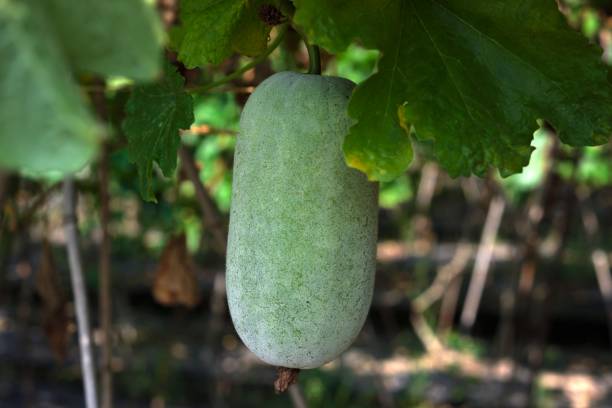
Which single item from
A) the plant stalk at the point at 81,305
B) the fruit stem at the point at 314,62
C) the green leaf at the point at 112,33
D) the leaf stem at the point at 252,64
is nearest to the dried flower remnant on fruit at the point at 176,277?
the plant stalk at the point at 81,305

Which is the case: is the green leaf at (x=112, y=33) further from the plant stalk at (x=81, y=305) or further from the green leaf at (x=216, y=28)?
the plant stalk at (x=81, y=305)

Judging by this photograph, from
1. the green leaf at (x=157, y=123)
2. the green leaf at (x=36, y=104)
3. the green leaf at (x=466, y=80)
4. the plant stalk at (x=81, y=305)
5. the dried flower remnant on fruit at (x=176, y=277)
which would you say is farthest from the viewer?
the dried flower remnant on fruit at (x=176, y=277)

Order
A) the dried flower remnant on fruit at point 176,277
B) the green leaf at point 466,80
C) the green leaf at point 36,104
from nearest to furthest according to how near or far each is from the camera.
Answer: the green leaf at point 36,104 → the green leaf at point 466,80 → the dried flower remnant on fruit at point 176,277

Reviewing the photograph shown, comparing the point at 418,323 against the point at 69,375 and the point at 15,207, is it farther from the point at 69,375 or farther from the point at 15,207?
the point at 15,207

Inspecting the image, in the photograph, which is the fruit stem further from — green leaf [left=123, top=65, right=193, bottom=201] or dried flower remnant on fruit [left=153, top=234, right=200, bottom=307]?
dried flower remnant on fruit [left=153, top=234, right=200, bottom=307]

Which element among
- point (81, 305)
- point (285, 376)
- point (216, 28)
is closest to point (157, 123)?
point (216, 28)

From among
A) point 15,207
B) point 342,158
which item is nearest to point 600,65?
point 342,158

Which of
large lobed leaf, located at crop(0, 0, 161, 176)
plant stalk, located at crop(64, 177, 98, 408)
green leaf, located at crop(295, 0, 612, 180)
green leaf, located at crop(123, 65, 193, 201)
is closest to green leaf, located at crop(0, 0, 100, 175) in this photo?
large lobed leaf, located at crop(0, 0, 161, 176)
